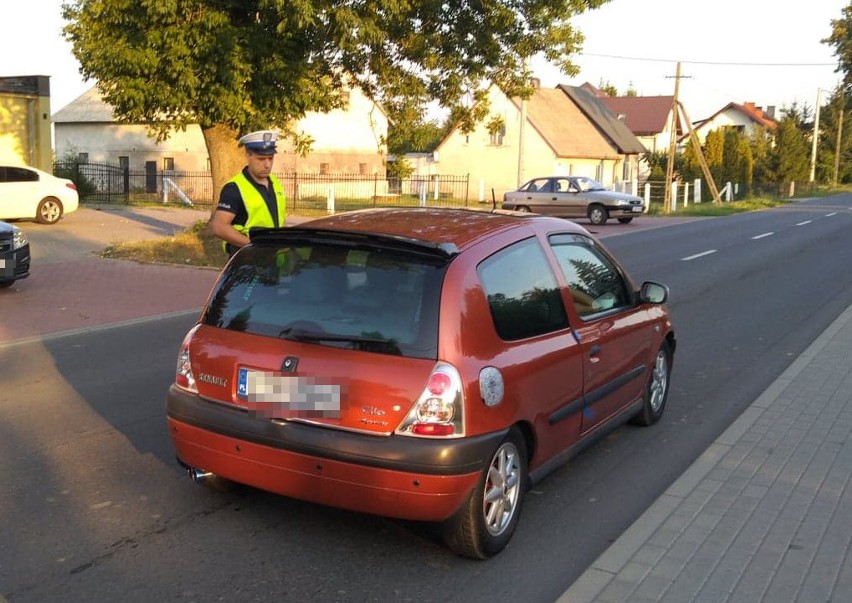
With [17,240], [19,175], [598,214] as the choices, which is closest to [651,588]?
[17,240]

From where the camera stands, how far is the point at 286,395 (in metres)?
3.88

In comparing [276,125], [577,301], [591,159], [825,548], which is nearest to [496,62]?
[276,125]

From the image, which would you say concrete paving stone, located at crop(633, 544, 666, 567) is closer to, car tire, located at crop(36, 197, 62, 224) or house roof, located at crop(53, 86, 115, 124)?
car tire, located at crop(36, 197, 62, 224)

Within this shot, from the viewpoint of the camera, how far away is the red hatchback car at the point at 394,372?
3.71 meters

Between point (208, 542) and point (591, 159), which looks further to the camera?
point (591, 159)

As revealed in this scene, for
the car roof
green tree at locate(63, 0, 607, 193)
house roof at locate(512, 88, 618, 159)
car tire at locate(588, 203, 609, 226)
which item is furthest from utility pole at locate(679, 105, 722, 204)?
the car roof

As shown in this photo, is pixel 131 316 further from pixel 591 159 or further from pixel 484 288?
pixel 591 159

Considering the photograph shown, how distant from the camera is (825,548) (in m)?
4.09

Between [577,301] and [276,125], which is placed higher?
[276,125]

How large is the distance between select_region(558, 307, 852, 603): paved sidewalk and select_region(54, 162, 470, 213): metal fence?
84.5ft

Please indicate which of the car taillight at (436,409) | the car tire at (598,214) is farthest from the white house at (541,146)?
the car taillight at (436,409)

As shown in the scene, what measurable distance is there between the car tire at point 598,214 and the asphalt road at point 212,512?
67.9 feet

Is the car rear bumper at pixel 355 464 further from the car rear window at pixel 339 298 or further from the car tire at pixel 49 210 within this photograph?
the car tire at pixel 49 210

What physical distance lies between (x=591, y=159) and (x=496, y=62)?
35.5 m
